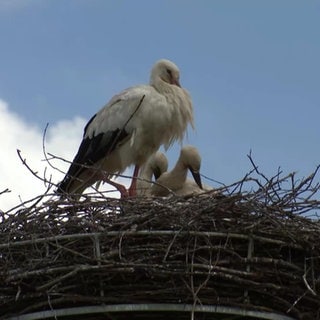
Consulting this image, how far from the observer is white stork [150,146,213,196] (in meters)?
8.02

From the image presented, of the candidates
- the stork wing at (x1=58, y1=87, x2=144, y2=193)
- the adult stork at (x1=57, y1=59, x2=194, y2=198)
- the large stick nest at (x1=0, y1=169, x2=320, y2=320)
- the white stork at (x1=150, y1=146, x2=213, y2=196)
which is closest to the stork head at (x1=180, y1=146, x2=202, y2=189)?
the white stork at (x1=150, y1=146, x2=213, y2=196)

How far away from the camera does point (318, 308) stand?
19.7 feet

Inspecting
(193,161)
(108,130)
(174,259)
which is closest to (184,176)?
(193,161)

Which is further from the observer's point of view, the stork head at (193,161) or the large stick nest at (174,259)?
the stork head at (193,161)

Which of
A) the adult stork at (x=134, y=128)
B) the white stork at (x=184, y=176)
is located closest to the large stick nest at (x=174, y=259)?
the white stork at (x=184, y=176)

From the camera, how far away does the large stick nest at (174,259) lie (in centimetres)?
580

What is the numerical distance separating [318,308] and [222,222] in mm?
615

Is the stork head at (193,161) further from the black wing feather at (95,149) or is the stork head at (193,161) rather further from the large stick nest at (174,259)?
the large stick nest at (174,259)

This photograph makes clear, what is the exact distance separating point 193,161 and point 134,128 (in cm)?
61

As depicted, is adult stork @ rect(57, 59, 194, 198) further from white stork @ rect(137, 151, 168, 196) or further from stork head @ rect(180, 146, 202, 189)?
stork head @ rect(180, 146, 202, 189)

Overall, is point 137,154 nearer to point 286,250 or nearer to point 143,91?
point 143,91

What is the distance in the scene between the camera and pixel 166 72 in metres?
8.91

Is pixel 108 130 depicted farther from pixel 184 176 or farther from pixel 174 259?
pixel 174 259

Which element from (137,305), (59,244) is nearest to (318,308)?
(137,305)
